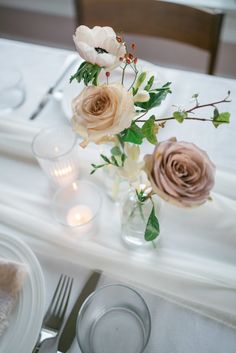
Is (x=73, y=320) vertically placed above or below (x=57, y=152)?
below

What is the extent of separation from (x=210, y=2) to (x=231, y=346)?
1443 mm

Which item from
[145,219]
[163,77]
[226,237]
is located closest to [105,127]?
[145,219]

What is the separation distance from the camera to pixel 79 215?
0.64 metres

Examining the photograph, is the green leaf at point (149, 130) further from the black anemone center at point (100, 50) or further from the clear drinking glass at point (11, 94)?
the clear drinking glass at point (11, 94)

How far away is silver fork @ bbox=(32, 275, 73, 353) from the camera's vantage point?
1.56 ft

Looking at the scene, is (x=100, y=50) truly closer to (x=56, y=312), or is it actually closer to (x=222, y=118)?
(x=222, y=118)

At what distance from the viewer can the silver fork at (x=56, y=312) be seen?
0.48 metres


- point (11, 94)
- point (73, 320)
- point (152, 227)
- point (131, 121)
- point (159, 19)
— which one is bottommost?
point (73, 320)

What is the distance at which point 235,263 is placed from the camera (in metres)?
0.56

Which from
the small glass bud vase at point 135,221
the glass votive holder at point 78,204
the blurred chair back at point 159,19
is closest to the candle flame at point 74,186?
the glass votive holder at point 78,204

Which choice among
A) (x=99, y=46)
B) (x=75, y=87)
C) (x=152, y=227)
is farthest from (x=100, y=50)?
(x=75, y=87)

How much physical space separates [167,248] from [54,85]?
526 mm

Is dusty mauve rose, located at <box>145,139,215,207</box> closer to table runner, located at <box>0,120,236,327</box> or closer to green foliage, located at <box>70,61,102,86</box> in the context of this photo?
green foliage, located at <box>70,61,102,86</box>

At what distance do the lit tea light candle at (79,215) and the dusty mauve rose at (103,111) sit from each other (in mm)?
259
